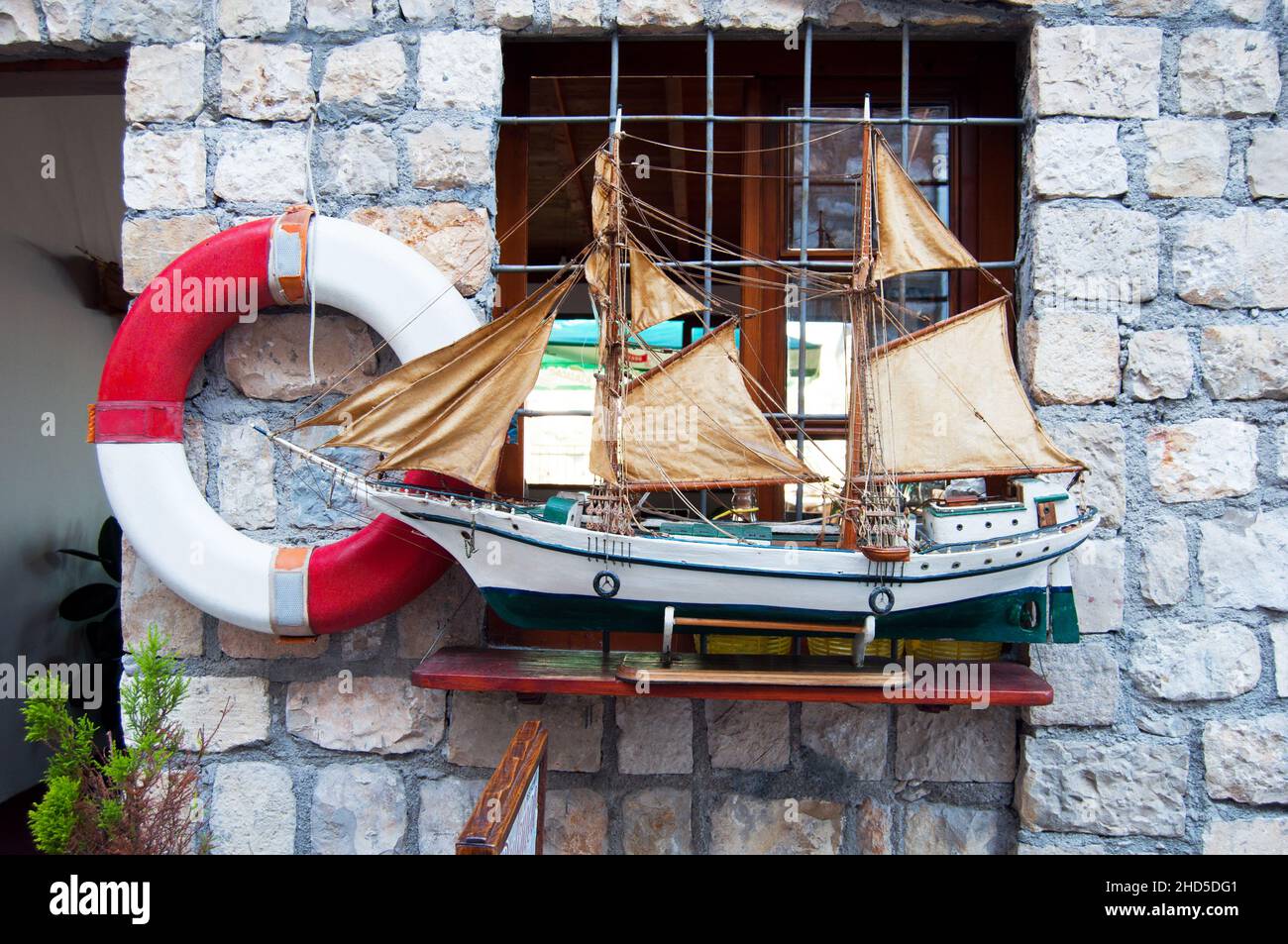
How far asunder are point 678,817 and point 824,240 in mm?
1568

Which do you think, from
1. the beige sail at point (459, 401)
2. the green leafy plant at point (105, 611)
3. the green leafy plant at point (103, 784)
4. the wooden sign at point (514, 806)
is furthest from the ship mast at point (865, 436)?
the green leafy plant at point (105, 611)

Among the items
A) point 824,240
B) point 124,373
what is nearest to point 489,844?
point 124,373

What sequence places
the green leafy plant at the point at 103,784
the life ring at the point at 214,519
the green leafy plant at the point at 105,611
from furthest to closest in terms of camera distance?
the green leafy plant at the point at 105,611
the life ring at the point at 214,519
the green leafy plant at the point at 103,784

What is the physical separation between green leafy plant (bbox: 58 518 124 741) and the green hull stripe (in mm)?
2358

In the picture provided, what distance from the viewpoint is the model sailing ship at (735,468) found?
207 centimetres

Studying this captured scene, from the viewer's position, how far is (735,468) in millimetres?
2203

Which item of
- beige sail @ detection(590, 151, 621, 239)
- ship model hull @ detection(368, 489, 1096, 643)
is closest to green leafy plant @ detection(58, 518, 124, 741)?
ship model hull @ detection(368, 489, 1096, 643)

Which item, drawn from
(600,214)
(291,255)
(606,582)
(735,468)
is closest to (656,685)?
(606,582)

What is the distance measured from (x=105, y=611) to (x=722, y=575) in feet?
9.77

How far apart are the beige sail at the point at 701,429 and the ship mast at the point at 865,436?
11 centimetres

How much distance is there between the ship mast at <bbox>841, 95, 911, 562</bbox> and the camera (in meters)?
2.11

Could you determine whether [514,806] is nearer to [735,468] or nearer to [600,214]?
[735,468]

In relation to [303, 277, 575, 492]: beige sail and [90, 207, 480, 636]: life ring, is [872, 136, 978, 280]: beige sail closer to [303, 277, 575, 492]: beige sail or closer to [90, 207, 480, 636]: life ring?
[303, 277, 575, 492]: beige sail

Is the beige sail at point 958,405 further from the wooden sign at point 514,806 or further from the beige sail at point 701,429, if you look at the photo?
the wooden sign at point 514,806
